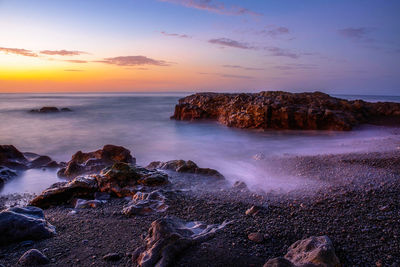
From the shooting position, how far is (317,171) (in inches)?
231

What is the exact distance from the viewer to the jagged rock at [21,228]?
3.34 m

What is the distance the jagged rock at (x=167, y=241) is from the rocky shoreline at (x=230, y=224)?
0.04 ft

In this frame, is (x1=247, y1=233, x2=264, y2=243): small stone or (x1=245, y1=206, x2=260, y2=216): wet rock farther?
(x1=245, y1=206, x2=260, y2=216): wet rock

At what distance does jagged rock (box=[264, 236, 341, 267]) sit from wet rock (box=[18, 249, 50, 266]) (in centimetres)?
234

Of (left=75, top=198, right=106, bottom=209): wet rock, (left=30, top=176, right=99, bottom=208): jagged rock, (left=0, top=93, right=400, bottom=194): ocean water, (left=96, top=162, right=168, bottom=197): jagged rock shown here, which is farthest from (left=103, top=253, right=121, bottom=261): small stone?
(left=0, top=93, right=400, bottom=194): ocean water

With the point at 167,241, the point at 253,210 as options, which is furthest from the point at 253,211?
the point at 167,241

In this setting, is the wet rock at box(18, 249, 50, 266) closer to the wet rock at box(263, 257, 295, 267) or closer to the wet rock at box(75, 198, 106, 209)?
the wet rock at box(75, 198, 106, 209)

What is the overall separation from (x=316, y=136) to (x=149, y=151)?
680 centimetres

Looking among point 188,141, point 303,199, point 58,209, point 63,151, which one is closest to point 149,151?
point 188,141

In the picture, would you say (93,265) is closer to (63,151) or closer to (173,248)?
(173,248)

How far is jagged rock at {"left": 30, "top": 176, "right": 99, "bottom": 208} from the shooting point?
495 centimetres

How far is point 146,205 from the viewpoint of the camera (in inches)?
170

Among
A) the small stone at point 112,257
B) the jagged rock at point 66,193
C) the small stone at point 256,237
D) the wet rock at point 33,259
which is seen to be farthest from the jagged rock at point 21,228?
the small stone at point 256,237

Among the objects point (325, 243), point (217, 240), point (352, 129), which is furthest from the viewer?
point (352, 129)
